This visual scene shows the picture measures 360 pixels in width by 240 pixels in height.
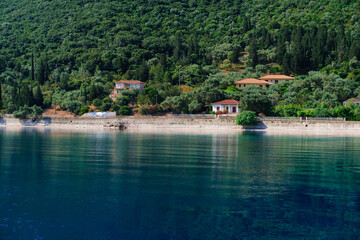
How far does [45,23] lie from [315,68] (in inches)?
4356

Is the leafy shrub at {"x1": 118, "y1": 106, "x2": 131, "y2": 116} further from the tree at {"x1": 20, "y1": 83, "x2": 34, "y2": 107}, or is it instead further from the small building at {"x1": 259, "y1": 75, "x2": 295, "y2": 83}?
the small building at {"x1": 259, "y1": 75, "x2": 295, "y2": 83}

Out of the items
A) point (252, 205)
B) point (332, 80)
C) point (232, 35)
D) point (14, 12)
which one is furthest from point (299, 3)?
point (252, 205)

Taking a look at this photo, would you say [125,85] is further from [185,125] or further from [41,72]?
[41,72]

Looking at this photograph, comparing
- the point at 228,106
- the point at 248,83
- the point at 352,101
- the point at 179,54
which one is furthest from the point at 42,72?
the point at 352,101

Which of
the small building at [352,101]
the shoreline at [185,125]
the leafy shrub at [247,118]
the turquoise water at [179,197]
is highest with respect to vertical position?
the small building at [352,101]

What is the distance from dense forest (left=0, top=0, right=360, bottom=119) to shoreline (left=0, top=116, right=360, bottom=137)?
9.19 ft

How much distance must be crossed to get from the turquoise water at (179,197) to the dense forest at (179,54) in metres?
49.2

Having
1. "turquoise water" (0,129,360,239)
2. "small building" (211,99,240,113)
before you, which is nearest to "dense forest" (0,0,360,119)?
"small building" (211,99,240,113)

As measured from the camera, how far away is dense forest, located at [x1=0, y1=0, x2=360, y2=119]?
87500 millimetres

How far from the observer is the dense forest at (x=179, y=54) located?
87.5m

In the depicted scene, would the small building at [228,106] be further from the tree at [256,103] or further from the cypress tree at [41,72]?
the cypress tree at [41,72]

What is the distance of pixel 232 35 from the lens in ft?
499

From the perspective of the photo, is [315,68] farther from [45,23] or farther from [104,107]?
[45,23]

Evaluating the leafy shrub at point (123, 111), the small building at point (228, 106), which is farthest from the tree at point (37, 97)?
the small building at point (228, 106)
